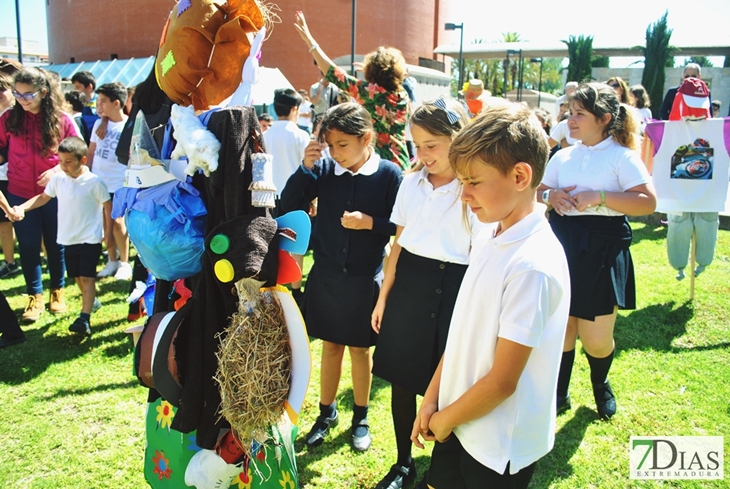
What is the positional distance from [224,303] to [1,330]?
11.1 ft

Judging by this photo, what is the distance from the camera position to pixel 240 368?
190 centimetres

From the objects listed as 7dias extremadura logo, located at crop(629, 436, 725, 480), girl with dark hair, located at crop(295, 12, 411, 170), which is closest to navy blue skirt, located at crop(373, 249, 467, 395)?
7dias extremadura logo, located at crop(629, 436, 725, 480)

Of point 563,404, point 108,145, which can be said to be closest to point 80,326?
point 108,145

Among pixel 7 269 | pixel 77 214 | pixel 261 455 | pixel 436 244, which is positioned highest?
pixel 436 244

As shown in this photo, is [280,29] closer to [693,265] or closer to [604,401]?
[693,265]

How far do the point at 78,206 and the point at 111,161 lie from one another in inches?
55.6

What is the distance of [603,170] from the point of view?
10.2 ft

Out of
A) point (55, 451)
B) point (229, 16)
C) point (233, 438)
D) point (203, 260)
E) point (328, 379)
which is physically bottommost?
point (55, 451)

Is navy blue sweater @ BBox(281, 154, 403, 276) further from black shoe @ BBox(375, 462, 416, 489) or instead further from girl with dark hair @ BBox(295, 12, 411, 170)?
girl with dark hair @ BBox(295, 12, 411, 170)

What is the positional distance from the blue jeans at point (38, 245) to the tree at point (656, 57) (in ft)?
82.6

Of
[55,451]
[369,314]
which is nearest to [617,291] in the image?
[369,314]

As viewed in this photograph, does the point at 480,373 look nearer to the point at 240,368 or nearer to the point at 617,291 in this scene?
the point at 240,368

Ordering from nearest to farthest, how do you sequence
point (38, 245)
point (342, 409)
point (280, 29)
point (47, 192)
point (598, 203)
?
point (598, 203)
point (342, 409)
point (47, 192)
point (38, 245)
point (280, 29)

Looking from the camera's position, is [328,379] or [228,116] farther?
[328,379]
